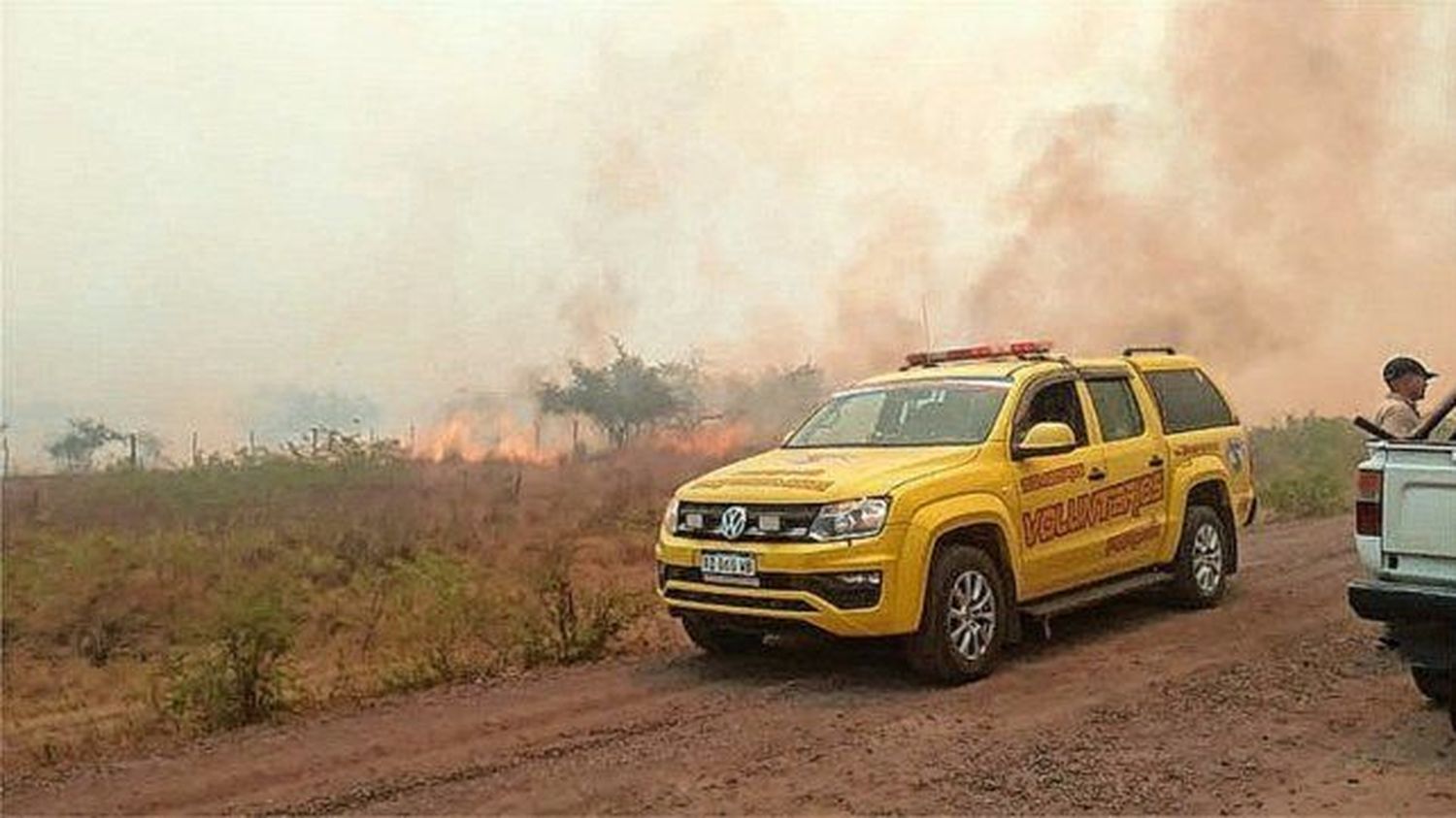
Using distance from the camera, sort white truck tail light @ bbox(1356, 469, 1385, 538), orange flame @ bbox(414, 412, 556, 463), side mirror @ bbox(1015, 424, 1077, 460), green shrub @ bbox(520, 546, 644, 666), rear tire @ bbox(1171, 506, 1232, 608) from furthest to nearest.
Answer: orange flame @ bbox(414, 412, 556, 463) → rear tire @ bbox(1171, 506, 1232, 608) → green shrub @ bbox(520, 546, 644, 666) → side mirror @ bbox(1015, 424, 1077, 460) → white truck tail light @ bbox(1356, 469, 1385, 538)

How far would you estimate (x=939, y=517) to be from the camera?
6.67 metres

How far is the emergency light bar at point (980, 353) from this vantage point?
27.6ft

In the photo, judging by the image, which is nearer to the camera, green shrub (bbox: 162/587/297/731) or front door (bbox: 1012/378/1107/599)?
green shrub (bbox: 162/587/297/731)

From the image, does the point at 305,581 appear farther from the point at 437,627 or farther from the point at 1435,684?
the point at 1435,684

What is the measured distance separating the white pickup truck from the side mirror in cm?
193

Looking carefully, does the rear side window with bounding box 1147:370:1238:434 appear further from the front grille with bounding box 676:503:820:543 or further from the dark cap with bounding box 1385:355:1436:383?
the front grille with bounding box 676:503:820:543

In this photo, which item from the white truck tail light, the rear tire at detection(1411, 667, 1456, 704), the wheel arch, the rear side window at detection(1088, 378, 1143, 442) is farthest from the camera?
the wheel arch

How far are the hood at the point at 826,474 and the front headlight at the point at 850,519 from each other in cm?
5

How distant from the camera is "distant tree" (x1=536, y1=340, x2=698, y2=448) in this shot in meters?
33.5

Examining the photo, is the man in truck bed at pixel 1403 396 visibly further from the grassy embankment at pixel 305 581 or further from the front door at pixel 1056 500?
the grassy embankment at pixel 305 581

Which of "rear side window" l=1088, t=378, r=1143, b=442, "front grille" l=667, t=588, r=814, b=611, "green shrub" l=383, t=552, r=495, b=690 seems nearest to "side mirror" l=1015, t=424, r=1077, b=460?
"rear side window" l=1088, t=378, r=1143, b=442

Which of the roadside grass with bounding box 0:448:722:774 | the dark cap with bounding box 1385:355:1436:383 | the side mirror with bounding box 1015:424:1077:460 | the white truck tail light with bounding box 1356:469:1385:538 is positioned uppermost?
the dark cap with bounding box 1385:355:1436:383

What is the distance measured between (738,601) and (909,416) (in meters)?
1.81

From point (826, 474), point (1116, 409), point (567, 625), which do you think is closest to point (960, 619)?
point (826, 474)
